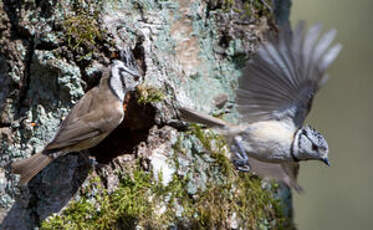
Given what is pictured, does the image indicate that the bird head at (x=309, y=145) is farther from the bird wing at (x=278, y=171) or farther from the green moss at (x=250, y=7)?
the green moss at (x=250, y=7)

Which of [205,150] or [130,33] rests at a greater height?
[130,33]

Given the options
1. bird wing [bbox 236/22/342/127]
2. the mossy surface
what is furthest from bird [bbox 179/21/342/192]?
the mossy surface

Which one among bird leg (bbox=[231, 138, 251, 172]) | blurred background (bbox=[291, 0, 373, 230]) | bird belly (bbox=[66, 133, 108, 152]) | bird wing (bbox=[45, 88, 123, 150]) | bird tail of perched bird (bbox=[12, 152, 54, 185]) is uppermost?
bird wing (bbox=[45, 88, 123, 150])

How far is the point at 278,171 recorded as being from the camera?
3938mm

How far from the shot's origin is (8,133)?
3.51m

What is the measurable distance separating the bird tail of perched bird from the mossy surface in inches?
12.8

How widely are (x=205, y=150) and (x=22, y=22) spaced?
1.49 m

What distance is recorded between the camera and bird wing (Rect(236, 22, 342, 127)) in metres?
3.17

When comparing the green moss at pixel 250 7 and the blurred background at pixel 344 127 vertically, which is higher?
the green moss at pixel 250 7

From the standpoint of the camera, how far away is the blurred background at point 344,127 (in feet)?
23.6

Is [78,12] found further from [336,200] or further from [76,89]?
[336,200]

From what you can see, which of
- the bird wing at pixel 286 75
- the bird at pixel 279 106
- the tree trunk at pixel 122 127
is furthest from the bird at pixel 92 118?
the bird wing at pixel 286 75

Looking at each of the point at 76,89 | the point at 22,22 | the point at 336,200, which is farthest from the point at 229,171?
the point at 336,200

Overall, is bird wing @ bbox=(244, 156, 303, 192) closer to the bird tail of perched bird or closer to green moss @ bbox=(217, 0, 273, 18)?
green moss @ bbox=(217, 0, 273, 18)
